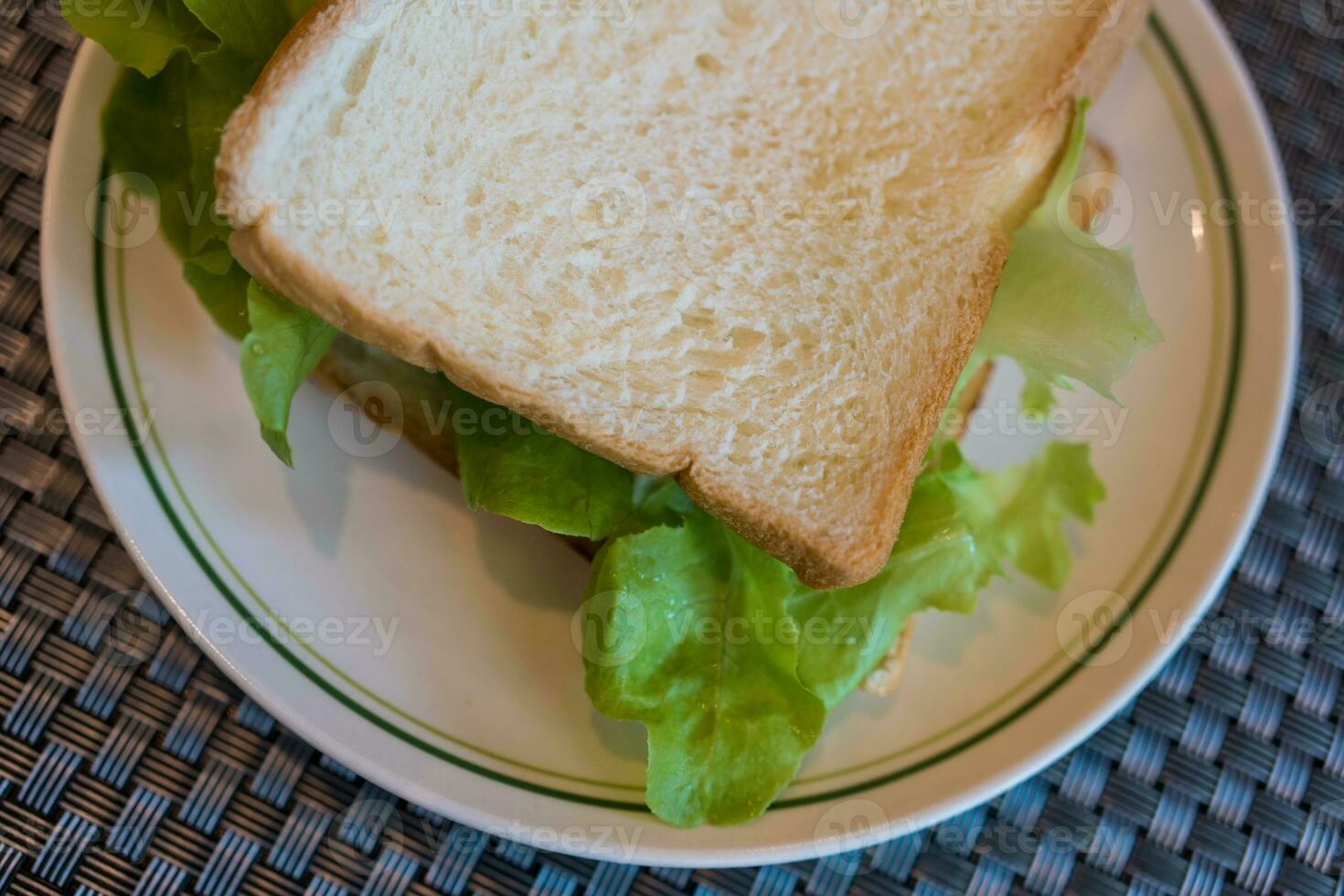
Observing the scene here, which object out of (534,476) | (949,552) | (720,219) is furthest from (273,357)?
(949,552)

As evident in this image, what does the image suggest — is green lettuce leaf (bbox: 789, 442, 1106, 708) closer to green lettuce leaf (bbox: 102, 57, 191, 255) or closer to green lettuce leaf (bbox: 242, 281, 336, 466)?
green lettuce leaf (bbox: 242, 281, 336, 466)

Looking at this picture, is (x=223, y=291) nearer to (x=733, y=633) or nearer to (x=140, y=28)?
(x=140, y=28)

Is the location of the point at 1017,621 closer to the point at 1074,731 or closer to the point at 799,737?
the point at 1074,731

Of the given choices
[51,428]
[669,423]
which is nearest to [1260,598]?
[669,423]

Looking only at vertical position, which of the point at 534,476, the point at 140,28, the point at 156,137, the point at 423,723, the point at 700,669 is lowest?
the point at 423,723

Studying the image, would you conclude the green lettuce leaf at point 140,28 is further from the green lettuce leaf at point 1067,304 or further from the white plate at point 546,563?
the green lettuce leaf at point 1067,304

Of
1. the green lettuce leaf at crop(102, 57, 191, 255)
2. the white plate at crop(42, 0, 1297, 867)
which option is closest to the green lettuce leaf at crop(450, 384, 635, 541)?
the white plate at crop(42, 0, 1297, 867)
